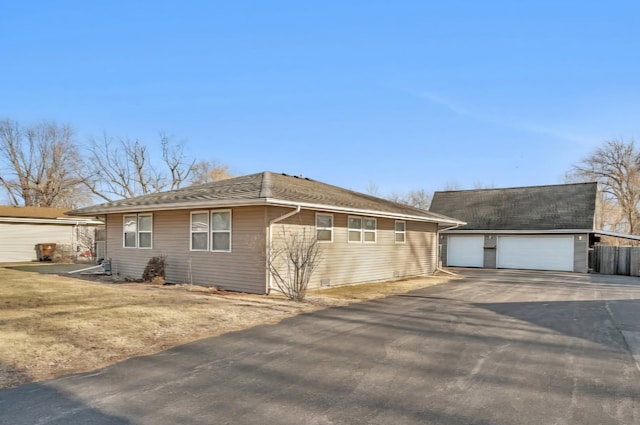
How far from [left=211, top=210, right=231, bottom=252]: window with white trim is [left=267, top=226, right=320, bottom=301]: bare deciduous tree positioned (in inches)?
61.6

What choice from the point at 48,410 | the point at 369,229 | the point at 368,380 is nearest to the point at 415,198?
the point at 369,229

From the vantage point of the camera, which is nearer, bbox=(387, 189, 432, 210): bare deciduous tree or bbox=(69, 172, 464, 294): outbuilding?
bbox=(69, 172, 464, 294): outbuilding

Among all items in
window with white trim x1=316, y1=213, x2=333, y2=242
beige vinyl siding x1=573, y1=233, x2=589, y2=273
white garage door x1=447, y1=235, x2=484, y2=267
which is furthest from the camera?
white garage door x1=447, y1=235, x2=484, y2=267

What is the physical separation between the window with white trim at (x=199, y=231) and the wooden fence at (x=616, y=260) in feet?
70.5

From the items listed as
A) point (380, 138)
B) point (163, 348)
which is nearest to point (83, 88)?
point (380, 138)

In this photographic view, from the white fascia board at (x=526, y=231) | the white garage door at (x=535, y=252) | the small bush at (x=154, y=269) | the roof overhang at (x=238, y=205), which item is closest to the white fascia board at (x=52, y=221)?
the roof overhang at (x=238, y=205)

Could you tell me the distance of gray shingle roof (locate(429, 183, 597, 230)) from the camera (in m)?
23.5

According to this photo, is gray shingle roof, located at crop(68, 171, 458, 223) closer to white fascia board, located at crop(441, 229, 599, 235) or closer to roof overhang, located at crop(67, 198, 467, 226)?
roof overhang, located at crop(67, 198, 467, 226)

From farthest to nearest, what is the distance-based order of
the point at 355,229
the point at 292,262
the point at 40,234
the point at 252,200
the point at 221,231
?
the point at 40,234 → the point at 355,229 → the point at 221,231 → the point at 292,262 → the point at 252,200

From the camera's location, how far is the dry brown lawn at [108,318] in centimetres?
516

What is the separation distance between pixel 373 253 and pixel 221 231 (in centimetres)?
599

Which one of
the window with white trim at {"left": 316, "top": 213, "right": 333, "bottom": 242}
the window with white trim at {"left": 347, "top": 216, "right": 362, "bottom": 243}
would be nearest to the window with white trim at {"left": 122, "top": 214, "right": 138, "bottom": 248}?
the window with white trim at {"left": 316, "top": 213, "right": 333, "bottom": 242}

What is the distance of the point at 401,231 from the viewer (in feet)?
55.6

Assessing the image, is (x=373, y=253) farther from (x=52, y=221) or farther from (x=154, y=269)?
(x=52, y=221)
